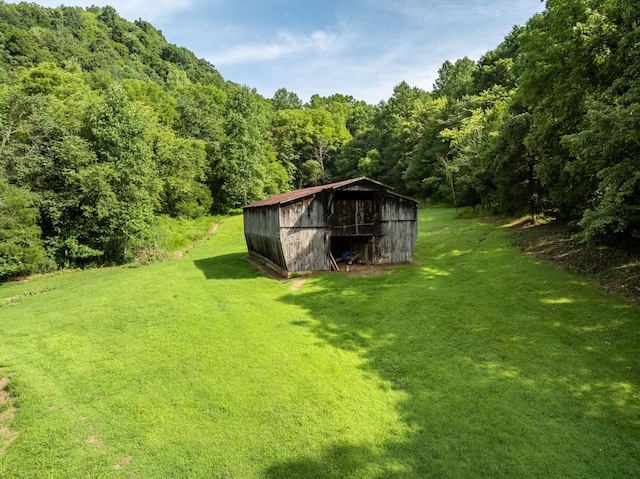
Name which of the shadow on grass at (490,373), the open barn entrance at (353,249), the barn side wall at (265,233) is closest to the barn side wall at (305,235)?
the barn side wall at (265,233)

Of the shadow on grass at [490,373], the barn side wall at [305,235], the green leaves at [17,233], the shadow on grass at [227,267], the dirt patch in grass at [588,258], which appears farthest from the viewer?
the green leaves at [17,233]

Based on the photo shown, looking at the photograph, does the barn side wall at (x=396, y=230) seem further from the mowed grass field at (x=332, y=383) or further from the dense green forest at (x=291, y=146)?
the dense green forest at (x=291, y=146)

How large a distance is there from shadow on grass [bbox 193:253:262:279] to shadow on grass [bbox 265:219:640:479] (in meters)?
5.33

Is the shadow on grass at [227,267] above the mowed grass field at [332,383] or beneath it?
above

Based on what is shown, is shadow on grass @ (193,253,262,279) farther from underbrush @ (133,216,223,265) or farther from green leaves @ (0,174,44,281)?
green leaves @ (0,174,44,281)

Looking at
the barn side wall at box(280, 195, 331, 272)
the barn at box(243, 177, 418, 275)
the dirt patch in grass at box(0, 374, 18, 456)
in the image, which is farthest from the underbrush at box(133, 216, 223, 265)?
the dirt patch in grass at box(0, 374, 18, 456)

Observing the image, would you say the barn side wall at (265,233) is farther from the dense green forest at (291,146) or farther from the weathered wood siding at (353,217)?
the dense green forest at (291,146)

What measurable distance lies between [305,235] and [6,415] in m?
12.9

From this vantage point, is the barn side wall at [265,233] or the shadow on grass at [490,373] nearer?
the shadow on grass at [490,373]

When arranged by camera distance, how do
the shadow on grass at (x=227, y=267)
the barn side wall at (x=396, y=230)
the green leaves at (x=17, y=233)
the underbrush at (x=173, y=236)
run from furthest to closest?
1. the underbrush at (x=173, y=236)
2. the green leaves at (x=17, y=233)
3. the barn side wall at (x=396, y=230)
4. the shadow on grass at (x=227, y=267)

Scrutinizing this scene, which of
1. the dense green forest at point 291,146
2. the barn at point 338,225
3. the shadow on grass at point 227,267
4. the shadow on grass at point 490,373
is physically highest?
the dense green forest at point 291,146

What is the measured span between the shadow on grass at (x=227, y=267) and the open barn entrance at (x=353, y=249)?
5.10m

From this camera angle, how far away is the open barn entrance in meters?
19.4

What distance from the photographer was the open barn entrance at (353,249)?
19391mm
